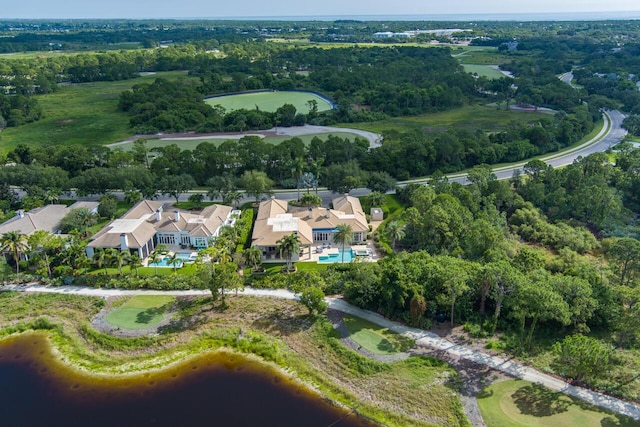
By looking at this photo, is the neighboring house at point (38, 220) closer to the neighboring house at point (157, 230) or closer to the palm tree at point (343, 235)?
the neighboring house at point (157, 230)

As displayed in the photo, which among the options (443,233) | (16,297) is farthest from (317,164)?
(16,297)

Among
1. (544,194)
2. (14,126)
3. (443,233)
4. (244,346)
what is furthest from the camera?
(14,126)

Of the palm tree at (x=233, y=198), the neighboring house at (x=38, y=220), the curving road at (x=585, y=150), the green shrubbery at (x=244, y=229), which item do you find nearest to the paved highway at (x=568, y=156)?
the curving road at (x=585, y=150)

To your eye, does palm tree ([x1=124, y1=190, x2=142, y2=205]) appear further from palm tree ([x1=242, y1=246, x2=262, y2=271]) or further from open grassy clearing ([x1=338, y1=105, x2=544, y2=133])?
open grassy clearing ([x1=338, y1=105, x2=544, y2=133])

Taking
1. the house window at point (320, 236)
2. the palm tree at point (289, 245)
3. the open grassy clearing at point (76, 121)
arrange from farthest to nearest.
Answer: the open grassy clearing at point (76, 121)
the house window at point (320, 236)
the palm tree at point (289, 245)

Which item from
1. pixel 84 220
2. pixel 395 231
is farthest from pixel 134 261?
pixel 395 231

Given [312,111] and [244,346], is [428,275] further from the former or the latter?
[312,111]

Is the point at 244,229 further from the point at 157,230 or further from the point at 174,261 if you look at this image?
the point at 174,261
